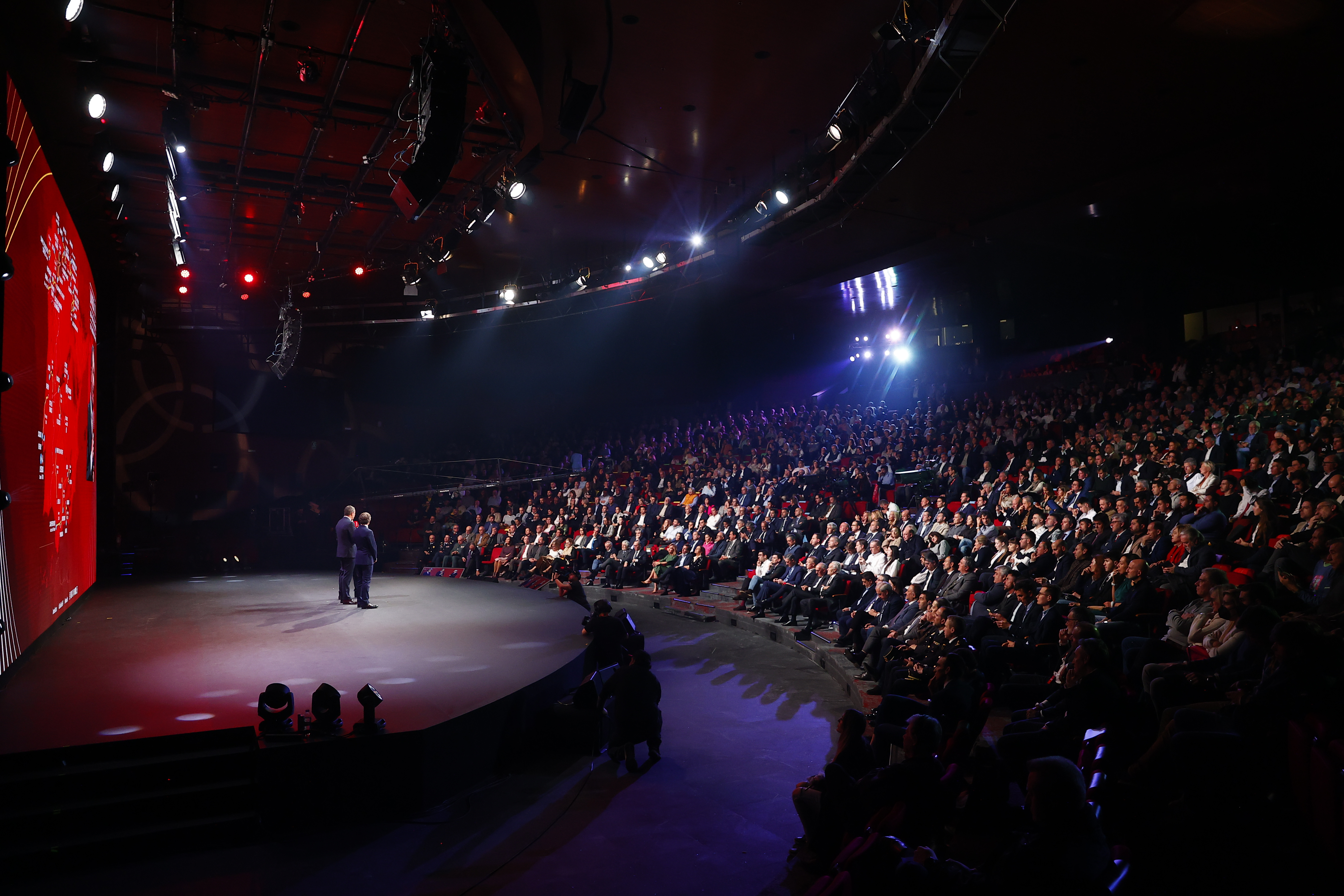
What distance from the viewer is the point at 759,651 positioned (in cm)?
873

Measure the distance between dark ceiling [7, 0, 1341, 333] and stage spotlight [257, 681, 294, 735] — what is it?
15.0ft

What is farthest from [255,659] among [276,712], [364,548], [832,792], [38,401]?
[832,792]

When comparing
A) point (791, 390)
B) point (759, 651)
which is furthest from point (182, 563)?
point (791, 390)

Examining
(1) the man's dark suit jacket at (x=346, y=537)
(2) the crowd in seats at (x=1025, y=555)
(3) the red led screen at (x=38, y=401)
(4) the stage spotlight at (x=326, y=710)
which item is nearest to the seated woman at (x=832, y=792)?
(2) the crowd in seats at (x=1025, y=555)

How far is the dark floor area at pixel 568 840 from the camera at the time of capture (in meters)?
3.71

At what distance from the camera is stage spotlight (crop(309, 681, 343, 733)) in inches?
177

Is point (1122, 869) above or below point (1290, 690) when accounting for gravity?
below

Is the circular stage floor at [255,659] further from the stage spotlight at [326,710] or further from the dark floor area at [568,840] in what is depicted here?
the dark floor area at [568,840]

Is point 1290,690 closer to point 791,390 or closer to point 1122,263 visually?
point 1122,263

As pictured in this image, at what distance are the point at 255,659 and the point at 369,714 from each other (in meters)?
2.54

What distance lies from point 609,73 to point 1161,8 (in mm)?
4689

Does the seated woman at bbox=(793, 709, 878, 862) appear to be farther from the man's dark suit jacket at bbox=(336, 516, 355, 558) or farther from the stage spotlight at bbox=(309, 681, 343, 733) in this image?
the man's dark suit jacket at bbox=(336, 516, 355, 558)

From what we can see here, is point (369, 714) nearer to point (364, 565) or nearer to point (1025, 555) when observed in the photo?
point (364, 565)

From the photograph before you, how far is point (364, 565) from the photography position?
9422 mm
